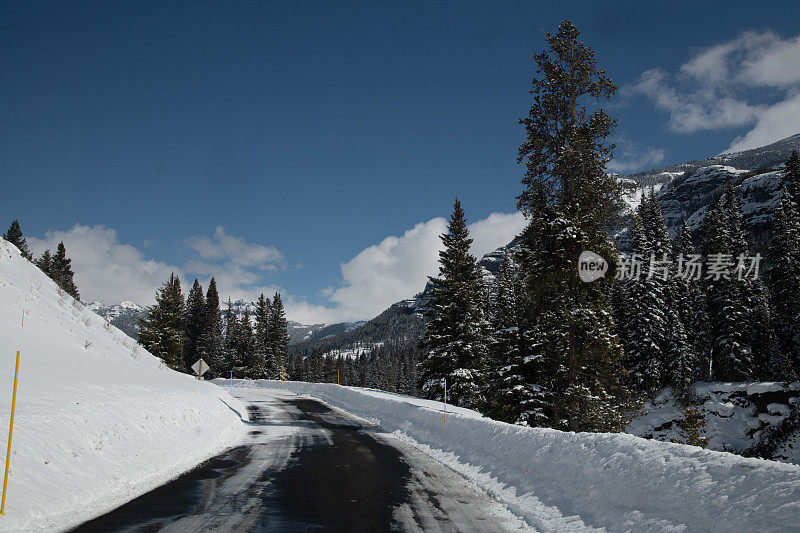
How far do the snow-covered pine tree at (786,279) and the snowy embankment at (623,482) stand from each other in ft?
123

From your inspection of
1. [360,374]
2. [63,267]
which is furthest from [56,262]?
[360,374]

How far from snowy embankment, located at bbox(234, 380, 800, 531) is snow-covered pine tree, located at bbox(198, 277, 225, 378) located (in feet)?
211

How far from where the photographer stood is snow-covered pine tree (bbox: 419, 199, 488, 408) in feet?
97.3

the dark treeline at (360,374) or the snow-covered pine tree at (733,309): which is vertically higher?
the snow-covered pine tree at (733,309)

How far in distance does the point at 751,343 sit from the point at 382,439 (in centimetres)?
4444

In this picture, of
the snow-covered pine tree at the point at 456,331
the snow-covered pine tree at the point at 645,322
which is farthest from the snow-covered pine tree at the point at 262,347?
the snow-covered pine tree at the point at 645,322

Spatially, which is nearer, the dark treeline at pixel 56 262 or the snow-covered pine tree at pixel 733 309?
the snow-covered pine tree at pixel 733 309

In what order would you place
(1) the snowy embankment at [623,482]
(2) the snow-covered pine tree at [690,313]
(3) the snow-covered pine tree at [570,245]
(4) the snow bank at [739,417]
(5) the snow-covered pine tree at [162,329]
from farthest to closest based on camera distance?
(5) the snow-covered pine tree at [162,329]
(2) the snow-covered pine tree at [690,313]
(4) the snow bank at [739,417]
(3) the snow-covered pine tree at [570,245]
(1) the snowy embankment at [623,482]

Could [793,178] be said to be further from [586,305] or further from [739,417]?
[586,305]

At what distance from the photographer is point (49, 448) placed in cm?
725

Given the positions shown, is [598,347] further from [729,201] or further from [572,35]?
[729,201]

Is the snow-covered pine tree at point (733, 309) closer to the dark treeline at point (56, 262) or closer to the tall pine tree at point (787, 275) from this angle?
the tall pine tree at point (787, 275)

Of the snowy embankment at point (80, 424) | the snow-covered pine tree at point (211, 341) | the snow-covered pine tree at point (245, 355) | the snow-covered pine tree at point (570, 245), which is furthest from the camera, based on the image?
the snow-covered pine tree at point (211, 341)

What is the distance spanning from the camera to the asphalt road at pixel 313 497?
255 inches
